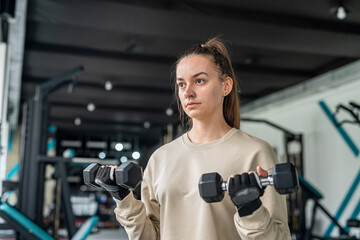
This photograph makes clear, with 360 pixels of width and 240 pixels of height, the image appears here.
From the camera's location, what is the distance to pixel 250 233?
94 centimetres

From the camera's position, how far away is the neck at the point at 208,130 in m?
1.22

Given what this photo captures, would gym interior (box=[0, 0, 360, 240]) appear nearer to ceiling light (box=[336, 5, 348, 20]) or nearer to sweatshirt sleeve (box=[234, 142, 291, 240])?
ceiling light (box=[336, 5, 348, 20])

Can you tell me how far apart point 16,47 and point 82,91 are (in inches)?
Result: 132

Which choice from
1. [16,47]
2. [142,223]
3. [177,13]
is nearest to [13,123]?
[16,47]

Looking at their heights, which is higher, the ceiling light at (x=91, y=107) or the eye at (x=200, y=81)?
the ceiling light at (x=91, y=107)

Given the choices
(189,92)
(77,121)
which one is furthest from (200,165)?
(77,121)

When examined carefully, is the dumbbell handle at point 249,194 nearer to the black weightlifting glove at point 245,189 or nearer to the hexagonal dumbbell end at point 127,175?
the black weightlifting glove at point 245,189

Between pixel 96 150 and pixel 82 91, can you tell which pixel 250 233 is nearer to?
pixel 82 91

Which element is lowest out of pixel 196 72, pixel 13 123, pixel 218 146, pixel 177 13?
pixel 218 146

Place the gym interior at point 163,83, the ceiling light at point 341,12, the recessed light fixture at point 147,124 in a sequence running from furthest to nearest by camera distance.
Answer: the recessed light fixture at point 147,124 < the ceiling light at point 341,12 < the gym interior at point 163,83

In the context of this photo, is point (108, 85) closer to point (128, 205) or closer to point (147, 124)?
point (147, 124)

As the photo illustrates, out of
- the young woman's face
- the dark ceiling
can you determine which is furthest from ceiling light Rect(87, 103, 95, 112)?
the young woman's face

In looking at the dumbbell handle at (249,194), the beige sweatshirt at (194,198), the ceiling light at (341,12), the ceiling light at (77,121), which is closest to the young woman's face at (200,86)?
the beige sweatshirt at (194,198)

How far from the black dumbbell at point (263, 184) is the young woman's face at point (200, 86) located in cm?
30
